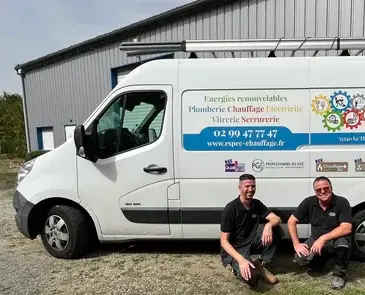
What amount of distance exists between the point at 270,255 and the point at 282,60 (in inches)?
86.6

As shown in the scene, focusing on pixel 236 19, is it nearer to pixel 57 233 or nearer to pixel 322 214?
pixel 322 214

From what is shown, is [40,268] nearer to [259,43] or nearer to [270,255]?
[270,255]

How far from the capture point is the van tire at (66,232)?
435 centimetres

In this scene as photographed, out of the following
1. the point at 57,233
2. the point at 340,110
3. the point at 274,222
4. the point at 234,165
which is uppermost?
the point at 340,110

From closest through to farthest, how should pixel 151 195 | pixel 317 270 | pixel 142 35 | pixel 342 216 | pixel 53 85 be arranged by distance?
pixel 342 216
pixel 317 270
pixel 151 195
pixel 142 35
pixel 53 85

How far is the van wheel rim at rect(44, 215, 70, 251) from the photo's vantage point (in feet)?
14.5

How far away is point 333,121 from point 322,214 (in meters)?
1.05

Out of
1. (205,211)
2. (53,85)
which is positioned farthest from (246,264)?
(53,85)

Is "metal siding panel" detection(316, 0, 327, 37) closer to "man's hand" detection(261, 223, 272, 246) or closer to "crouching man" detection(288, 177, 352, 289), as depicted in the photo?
"crouching man" detection(288, 177, 352, 289)

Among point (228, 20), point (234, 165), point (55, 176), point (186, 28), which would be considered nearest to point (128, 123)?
point (55, 176)

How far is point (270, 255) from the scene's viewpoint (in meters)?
3.69

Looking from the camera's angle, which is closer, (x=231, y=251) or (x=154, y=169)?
(x=231, y=251)

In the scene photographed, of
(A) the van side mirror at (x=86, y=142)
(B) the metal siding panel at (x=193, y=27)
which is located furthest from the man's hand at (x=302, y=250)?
(B) the metal siding panel at (x=193, y=27)

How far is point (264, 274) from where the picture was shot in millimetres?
3707
